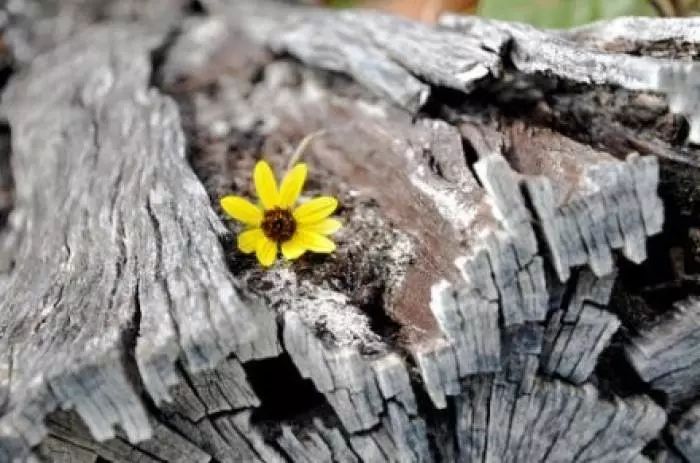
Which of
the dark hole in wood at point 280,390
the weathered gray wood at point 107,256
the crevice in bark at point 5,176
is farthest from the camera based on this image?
the crevice in bark at point 5,176

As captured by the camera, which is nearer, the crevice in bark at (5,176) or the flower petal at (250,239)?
the flower petal at (250,239)

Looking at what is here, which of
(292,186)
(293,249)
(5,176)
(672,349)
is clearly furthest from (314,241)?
(5,176)

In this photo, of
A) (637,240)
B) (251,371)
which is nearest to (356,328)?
(251,371)

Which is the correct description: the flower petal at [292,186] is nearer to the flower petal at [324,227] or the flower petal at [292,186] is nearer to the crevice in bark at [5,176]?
the flower petal at [324,227]

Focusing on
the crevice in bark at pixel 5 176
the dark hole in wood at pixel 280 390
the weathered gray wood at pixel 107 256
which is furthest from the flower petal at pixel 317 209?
the crevice in bark at pixel 5 176

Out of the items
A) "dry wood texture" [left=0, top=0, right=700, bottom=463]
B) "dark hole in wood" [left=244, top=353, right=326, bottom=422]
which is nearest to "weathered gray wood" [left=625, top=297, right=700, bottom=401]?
"dry wood texture" [left=0, top=0, right=700, bottom=463]

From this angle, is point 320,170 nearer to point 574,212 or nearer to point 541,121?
point 541,121
